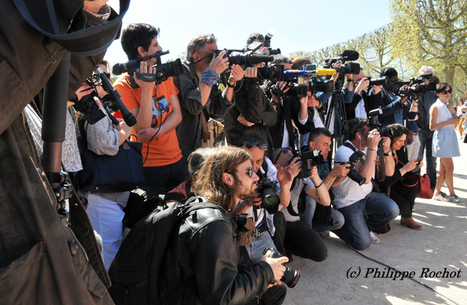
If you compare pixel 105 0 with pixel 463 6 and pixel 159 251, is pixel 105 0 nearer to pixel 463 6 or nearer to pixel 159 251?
pixel 159 251

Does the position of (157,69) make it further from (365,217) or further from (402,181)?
(402,181)

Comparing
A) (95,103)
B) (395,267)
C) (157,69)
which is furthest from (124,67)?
(395,267)

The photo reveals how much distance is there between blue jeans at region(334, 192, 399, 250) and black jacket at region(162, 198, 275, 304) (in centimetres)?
250

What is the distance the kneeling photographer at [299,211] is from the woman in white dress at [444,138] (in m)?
3.18

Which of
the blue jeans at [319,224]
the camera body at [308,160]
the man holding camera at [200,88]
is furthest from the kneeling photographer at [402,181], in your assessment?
the man holding camera at [200,88]

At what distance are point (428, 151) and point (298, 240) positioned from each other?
3981mm

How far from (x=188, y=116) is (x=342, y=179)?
1.87m

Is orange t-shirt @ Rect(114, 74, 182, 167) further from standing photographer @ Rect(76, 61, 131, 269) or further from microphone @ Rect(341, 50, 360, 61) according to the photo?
microphone @ Rect(341, 50, 360, 61)

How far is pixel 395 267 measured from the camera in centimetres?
373

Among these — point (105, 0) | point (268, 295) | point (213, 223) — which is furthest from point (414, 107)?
point (105, 0)

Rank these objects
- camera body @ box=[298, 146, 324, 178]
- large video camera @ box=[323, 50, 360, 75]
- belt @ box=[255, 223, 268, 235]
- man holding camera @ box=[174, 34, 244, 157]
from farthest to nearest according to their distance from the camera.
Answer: large video camera @ box=[323, 50, 360, 75], camera body @ box=[298, 146, 324, 178], man holding camera @ box=[174, 34, 244, 157], belt @ box=[255, 223, 268, 235]

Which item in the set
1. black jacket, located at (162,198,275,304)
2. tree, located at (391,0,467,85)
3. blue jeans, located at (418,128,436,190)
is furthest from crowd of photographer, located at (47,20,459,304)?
tree, located at (391,0,467,85)

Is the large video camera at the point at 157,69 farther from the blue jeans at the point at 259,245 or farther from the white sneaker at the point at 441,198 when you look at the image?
the white sneaker at the point at 441,198

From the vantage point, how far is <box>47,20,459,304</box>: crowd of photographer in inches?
76.5
